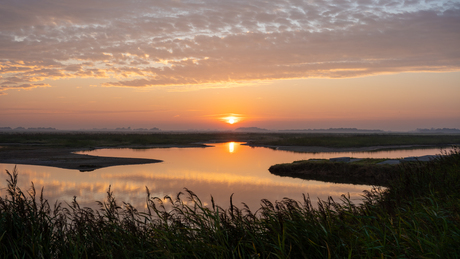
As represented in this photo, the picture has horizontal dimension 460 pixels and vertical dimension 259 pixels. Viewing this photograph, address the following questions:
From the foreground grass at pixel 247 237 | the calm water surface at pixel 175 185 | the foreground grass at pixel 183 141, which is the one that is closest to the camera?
the foreground grass at pixel 247 237

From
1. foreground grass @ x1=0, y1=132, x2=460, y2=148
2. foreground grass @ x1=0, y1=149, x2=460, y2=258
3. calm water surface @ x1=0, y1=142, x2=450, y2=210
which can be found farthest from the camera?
foreground grass @ x1=0, y1=132, x2=460, y2=148

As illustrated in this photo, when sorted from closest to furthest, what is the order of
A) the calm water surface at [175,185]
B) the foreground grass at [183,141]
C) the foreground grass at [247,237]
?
the foreground grass at [247,237] → the calm water surface at [175,185] → the foreground grass at [183,141]

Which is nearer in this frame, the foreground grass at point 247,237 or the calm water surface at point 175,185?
the foreground grass at point 247,237

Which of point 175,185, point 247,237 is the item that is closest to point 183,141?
point 175,185

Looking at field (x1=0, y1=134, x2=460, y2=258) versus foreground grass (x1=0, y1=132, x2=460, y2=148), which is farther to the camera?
foreground grass (x1=0, y1=132, x2=460, y2=148)

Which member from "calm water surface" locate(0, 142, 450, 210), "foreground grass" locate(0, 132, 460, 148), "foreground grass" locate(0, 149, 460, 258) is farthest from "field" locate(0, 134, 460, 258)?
"foreground grass" locate(0, 132, 460, 148)

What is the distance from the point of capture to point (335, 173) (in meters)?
24.5

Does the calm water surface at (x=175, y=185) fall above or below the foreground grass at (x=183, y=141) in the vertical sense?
below

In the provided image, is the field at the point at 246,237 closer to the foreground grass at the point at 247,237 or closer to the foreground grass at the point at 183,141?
the foreground grass at the point at 247,237

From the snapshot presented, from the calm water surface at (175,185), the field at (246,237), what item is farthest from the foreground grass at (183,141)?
the field at (246,237)

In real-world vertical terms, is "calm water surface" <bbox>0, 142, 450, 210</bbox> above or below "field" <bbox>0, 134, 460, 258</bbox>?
below

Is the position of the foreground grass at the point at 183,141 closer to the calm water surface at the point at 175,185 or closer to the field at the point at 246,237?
the calm water surface at the point at 175,185

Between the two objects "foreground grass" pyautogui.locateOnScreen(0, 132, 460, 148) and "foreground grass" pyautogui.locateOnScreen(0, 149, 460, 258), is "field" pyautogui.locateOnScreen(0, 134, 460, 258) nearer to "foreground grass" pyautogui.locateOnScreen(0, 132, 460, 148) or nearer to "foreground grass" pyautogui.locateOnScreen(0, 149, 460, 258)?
"foreground grass" pyautogui.locateOnScreen(0, 149, 460, 258)

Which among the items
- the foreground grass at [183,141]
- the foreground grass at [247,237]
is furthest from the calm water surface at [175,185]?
the foreground grass at [183,141]
